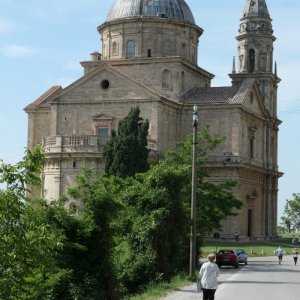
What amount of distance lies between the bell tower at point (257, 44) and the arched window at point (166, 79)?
1146cm

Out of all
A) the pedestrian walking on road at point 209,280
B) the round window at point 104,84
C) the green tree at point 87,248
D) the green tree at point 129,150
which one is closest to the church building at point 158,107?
the round window at point 104,84

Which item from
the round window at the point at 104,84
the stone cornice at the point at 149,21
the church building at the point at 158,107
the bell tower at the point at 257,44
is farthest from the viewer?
the bell tower at the point at 257,44

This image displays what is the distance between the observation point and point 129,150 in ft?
182

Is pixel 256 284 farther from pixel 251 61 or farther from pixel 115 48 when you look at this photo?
pixel 251 61

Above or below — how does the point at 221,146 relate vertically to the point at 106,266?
above

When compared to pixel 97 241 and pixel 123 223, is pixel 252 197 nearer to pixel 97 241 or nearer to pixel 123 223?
pixel 123 223

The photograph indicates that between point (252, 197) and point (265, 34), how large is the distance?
56.2 ft

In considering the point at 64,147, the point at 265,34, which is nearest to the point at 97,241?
the point at 64,147

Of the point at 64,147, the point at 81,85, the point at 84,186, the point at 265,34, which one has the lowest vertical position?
the point at 84,186

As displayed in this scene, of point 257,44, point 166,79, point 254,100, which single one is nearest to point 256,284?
point 166,79

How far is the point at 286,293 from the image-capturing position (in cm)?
2980

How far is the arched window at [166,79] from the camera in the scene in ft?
230

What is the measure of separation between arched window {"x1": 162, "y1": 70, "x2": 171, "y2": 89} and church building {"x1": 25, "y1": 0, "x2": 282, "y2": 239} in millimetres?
86

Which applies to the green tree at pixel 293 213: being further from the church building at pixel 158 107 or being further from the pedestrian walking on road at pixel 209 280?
the pedestrian walking on road at pixel 209 280
